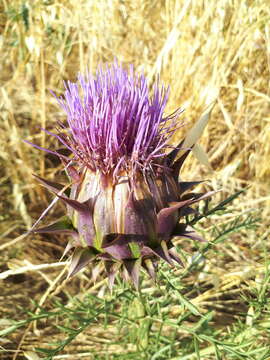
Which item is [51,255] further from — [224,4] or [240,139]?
[224,4]

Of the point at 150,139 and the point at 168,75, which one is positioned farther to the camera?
the point at 168,75

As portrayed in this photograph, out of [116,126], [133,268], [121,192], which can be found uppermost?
[116,126]

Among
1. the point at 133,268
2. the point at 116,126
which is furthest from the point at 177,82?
the point at 133,268

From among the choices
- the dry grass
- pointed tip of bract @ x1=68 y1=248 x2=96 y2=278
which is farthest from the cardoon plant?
the dry grass

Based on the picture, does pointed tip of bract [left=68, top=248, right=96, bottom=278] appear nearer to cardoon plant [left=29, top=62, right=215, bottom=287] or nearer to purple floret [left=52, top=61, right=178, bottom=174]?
cardoon plant [left=29, top=62, right=215, bottom=287]

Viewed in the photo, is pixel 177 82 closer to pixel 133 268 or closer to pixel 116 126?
pixel 116 126

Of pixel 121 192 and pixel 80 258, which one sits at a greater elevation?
pixel 121 192

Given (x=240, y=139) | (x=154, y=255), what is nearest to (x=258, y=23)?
(x=240, y=139)
